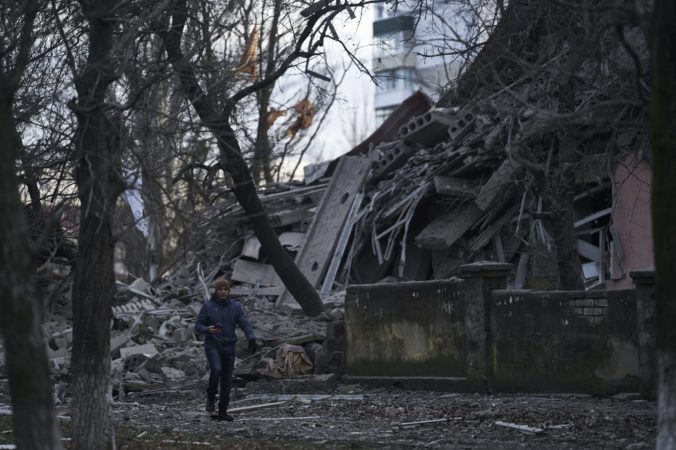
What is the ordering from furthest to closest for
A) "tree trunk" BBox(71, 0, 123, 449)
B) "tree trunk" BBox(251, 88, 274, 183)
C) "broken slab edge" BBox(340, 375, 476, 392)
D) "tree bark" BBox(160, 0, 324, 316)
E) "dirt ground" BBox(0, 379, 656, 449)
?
"tree trunk" BBox(251, 88, 274, 183) → "broken slab edge" BBox(340, 375, 476, 392) → "tree bark" BBox(160, 0, 324, 316) → "dirt ground" BBox(0, 379, 656, 449) → "tree trunk" BBox(71, 0, 123, 449)

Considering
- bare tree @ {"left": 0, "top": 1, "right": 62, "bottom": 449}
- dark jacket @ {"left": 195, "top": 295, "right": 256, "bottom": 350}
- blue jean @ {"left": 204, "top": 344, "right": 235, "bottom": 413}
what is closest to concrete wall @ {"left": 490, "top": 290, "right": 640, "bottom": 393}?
dark jacket @ {"left": 195, "top": 295, "right": 256, "bottom": 350}

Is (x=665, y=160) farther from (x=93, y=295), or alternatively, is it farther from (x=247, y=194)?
(x=247, y=194)

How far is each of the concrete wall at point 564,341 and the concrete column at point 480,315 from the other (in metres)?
0.09

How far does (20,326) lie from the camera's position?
6.18 meters

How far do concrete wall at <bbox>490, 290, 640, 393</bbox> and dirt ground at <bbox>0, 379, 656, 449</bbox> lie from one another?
0.82ft

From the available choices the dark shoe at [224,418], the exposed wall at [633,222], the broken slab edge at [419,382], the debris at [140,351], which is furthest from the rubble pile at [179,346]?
the exposed wall at [633,222]

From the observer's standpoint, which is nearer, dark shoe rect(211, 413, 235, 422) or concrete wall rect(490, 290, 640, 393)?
dark shoe rect(211, 413, 235, 422)

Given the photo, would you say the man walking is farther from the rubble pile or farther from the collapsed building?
the rubble pile

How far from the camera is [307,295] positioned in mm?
18797

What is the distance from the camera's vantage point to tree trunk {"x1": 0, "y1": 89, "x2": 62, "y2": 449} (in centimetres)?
614

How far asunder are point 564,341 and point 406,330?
2.98m

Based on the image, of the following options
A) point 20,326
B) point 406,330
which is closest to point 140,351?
point 406,330

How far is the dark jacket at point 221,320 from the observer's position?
1336 cm

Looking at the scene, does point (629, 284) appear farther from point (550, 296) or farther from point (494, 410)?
point (494, 410)
